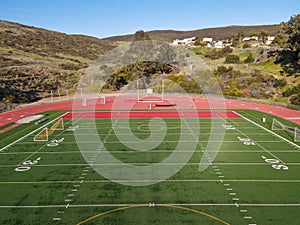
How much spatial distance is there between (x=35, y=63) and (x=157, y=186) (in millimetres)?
61721

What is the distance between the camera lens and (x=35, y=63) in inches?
2623

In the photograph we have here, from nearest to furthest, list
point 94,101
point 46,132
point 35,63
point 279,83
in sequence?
point 46,132, point 94,101, point 279,83, point 35,63

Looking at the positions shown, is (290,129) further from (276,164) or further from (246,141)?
(276,164)

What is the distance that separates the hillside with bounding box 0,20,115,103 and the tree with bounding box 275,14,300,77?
139 ft

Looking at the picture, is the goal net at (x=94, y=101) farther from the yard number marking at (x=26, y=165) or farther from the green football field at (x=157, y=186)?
the yard number marking at (x=26, y=165)

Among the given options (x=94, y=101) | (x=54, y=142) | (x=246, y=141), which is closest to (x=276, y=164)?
(x=246, y=141)

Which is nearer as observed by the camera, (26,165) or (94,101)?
(26,165)

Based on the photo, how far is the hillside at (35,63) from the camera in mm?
50500

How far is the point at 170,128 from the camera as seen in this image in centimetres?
2395

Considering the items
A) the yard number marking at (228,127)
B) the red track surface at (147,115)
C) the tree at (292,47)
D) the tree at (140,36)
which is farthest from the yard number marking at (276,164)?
the tree at (140,36)

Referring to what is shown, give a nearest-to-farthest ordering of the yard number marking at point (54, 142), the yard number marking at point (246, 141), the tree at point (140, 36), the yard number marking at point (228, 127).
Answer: the yard number marking at point (54, 142) < the yard number marking at point (246, 141) < the yard number marking at point (228, 127) < the tree at point (140, 36)

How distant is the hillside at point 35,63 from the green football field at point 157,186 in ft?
96.6

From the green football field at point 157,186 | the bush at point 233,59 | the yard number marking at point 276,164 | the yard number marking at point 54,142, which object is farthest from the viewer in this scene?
the bush at point 233,59

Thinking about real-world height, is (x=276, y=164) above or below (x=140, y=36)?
below
